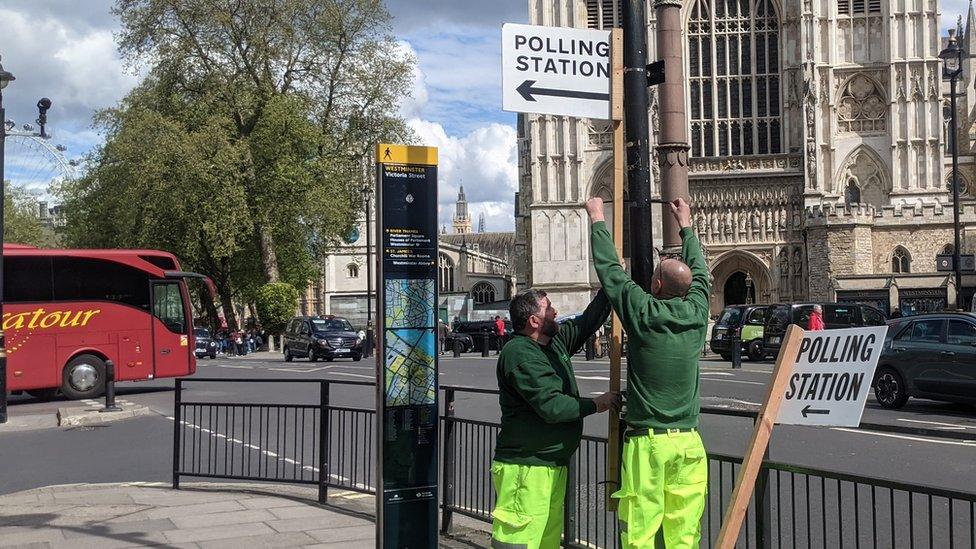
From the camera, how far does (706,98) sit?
53.1 m

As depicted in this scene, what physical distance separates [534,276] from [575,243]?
2636mm

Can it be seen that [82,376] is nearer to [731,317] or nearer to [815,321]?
[815,321]

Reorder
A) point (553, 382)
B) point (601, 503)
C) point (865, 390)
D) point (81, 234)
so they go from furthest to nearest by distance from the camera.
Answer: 1. point (81, 234)
2. point (601, 503)
3. point (553, 382)
4. point (865, 390)

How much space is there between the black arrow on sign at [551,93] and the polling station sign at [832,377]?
5.29ft

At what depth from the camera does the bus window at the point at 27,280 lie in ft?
69.2

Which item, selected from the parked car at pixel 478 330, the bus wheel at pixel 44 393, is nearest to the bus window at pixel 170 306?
the bus wheel at pixel 44 393

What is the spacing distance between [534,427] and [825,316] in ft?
80.9

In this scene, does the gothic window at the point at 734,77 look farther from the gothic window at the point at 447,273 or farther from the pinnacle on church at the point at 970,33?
the gothic window at the point at 447,273

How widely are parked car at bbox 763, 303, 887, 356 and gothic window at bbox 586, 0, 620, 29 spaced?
27073 millimetres

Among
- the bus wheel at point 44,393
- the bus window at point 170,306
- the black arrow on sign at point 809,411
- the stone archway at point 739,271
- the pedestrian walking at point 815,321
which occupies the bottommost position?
the bus wheel at point 44,393

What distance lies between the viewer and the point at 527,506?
4727mm

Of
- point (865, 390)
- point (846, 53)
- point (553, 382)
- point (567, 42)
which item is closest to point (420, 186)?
point (567, 42)

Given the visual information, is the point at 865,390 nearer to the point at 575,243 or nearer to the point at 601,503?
the point at 601,503

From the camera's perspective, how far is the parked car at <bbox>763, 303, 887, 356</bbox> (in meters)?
27.1
